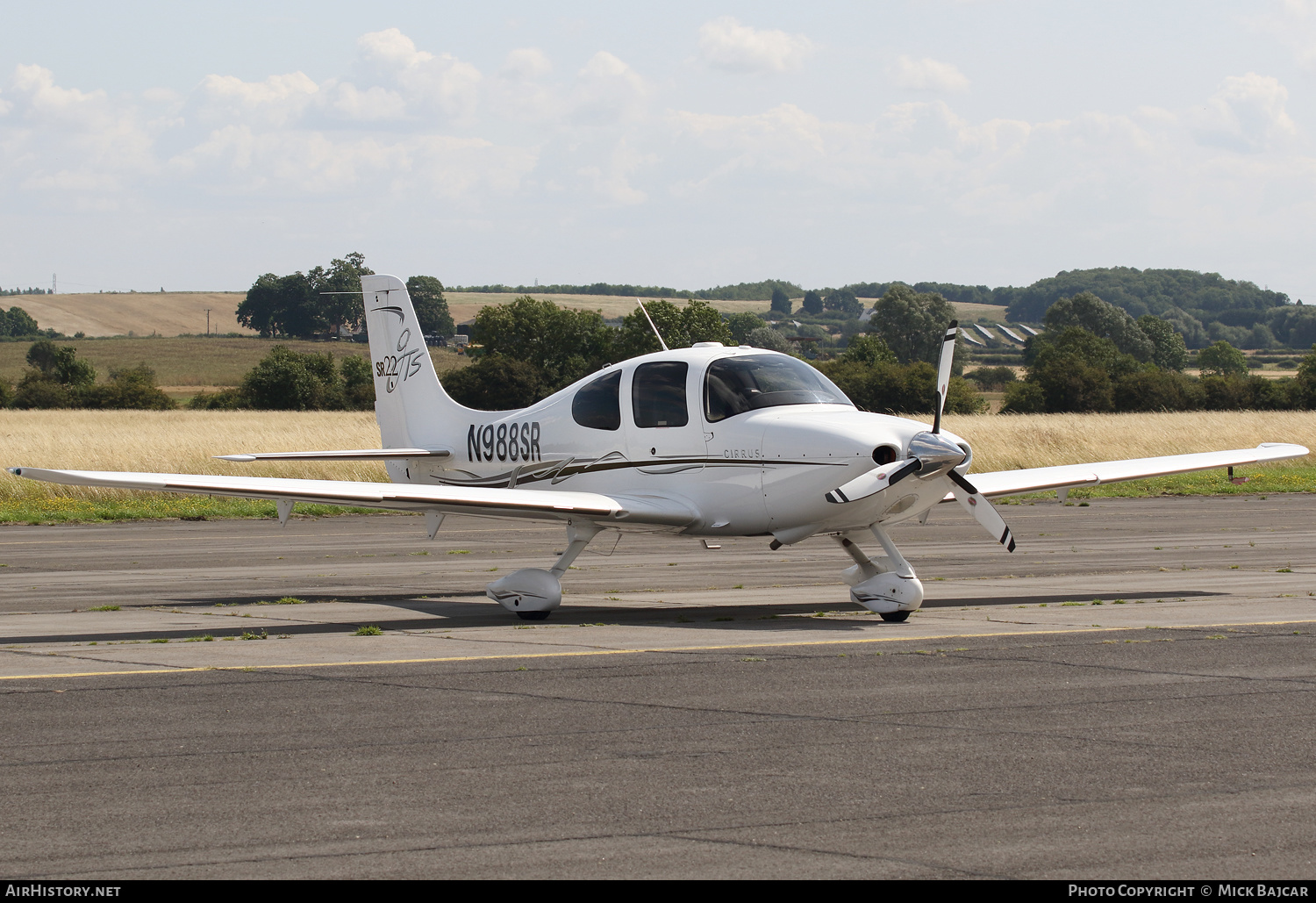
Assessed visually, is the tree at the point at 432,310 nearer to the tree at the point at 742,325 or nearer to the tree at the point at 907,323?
the tree at the point at 742,325

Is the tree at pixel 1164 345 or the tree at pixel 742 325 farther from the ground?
the tree at pixel 742 325

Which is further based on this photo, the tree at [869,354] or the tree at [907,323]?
the tree at [907,323]

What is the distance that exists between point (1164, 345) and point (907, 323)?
73.5 feet

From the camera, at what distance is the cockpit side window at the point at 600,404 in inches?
522

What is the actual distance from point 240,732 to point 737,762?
2828 mm

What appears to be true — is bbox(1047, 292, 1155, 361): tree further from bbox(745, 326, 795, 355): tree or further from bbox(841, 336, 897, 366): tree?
bbox(841, 336, 897, 366): tree

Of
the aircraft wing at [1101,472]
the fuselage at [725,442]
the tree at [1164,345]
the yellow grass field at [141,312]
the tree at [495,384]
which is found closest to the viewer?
the fuselage at [725,442]

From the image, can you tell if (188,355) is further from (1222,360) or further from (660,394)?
(660,394)

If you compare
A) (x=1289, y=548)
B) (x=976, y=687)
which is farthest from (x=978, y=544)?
(x=976, y=687)

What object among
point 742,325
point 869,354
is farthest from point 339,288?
point 869,354

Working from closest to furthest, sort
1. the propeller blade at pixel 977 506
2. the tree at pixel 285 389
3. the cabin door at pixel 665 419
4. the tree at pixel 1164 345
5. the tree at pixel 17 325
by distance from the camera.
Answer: the propeller blade at pixel 977 506
the cabin door at pixel 665 419
the tree at pixel 285 389
the tree at pixel 1164 345
the tree at pixel 17 325

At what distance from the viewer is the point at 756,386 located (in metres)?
12.4

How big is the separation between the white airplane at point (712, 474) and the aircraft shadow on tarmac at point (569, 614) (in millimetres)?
469

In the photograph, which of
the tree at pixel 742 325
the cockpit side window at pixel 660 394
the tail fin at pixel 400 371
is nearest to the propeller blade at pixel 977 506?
the cockpit side window at pixel 660 394
